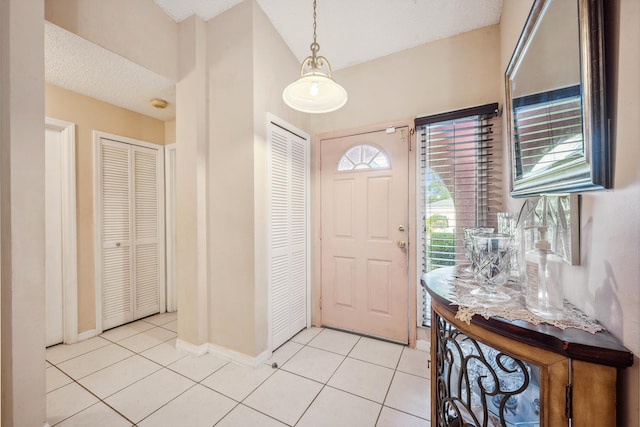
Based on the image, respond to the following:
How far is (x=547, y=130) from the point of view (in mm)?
1047

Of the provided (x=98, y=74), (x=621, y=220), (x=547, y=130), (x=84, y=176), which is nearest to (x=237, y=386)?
(x=621, y=220)

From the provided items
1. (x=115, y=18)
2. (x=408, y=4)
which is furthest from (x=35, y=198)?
(x=408, y=4)

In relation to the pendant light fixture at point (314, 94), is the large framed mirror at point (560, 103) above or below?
below

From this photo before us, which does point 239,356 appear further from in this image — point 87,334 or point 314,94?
point 314,94

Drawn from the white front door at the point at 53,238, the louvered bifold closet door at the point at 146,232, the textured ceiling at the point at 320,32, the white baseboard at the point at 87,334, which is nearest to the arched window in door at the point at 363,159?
the textured ceiling at the point at 320,32

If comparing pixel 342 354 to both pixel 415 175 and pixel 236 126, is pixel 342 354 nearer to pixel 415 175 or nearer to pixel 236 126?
pixel 415 175

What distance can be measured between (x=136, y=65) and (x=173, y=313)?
2824mm

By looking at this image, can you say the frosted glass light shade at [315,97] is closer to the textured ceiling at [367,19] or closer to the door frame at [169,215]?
the textured ceiling at [367,19]

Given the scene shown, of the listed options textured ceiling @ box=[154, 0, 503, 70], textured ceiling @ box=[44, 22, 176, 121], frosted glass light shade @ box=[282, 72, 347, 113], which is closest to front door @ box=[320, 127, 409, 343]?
textured ceiling @ box=[154, 0, 503, 70]

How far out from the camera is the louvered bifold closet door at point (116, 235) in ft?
8.98

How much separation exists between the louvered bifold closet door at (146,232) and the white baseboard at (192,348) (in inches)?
44.1

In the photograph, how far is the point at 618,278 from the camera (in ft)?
2.13

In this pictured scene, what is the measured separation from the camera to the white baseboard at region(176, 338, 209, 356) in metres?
2.25

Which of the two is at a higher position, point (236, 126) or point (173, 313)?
point (236, 126)
